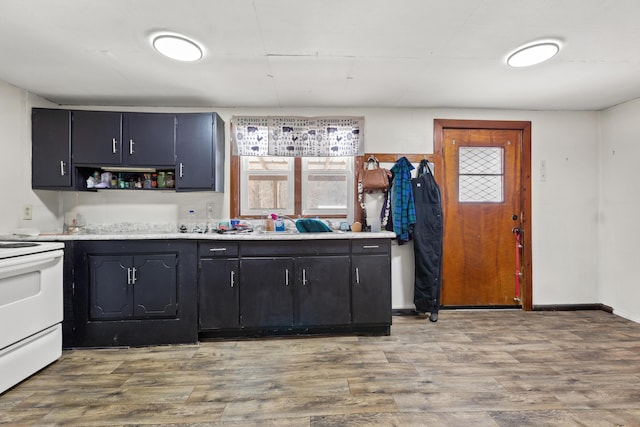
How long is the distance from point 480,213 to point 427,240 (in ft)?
2.54

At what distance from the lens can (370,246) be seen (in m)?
2.70

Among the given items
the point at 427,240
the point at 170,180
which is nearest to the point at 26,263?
the point at 170,180

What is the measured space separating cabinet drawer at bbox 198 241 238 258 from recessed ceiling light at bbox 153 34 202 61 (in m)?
1.49

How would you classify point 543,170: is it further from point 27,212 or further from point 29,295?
point 27,212

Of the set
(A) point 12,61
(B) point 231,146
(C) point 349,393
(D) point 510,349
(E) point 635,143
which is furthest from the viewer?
(B) point 231,146

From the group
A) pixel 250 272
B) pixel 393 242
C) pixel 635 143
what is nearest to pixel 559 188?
pixel 635 143

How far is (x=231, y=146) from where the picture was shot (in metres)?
3.23

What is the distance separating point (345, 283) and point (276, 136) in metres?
1.77

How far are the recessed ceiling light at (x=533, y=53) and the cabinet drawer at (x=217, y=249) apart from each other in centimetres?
269

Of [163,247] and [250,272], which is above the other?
[163,247]

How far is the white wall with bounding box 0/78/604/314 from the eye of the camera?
318cm

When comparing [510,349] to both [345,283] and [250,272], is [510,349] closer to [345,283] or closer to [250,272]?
[345,283]

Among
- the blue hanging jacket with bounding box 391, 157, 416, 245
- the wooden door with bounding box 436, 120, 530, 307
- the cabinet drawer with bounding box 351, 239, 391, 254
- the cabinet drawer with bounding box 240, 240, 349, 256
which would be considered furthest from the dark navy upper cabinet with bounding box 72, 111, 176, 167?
the wooden door with bounding box 436, 120, 530, 307

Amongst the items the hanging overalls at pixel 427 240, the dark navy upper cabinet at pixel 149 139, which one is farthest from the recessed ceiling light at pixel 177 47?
the hanging overalls at pixel 427 240
